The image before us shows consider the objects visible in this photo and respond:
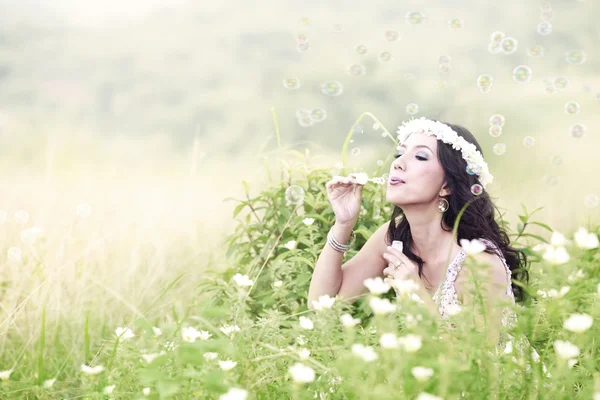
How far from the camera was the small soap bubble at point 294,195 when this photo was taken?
387 centimetres

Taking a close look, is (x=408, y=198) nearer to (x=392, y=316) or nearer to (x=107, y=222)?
(x=392, y=316)

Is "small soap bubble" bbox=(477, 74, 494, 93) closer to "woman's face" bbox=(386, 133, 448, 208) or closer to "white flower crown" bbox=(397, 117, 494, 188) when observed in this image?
"white flower crown" bbox=(397, 117, 494, 188)

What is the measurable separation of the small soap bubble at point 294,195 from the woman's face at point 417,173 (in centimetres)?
75

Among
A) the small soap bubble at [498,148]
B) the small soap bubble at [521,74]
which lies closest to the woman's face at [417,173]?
the small soap bubble at [498,148]

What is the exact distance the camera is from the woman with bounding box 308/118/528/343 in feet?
10.5

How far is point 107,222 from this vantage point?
5.06 metres

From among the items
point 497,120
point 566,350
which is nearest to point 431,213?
point 497,120

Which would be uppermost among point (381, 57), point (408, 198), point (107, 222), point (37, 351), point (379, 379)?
point (381, 57)

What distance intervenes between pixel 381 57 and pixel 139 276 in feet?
7.32

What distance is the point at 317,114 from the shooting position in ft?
15.5

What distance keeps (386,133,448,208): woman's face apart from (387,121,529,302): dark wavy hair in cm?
5

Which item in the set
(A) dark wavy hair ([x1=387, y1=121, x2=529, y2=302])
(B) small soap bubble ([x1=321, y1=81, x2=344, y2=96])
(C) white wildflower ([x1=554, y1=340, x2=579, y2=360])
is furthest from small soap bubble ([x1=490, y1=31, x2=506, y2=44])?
(C) white wildflower ([x1=554, y1=340, x2=579, y2=360])


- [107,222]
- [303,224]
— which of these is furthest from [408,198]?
[107,222]

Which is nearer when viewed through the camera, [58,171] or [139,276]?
[139,276]
